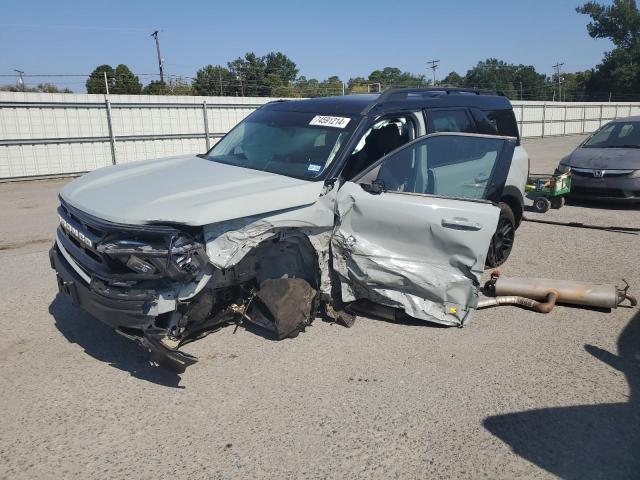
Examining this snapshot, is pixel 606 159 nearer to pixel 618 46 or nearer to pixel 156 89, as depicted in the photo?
pixel 156 89

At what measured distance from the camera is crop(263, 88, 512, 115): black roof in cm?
478

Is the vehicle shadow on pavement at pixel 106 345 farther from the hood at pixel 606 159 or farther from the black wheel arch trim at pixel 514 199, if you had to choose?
the hood at pixel 606 159

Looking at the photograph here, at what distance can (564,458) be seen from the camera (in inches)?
108

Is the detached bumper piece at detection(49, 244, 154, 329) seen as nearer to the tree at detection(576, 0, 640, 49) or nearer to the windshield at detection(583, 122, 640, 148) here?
the windshield at detection(583, 122, 640, 148)

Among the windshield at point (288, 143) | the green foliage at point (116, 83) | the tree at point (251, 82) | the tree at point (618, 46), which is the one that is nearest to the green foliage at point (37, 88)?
the green foliage at point (116, 83)

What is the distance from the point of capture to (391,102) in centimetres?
487

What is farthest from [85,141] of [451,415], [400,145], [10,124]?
[451,415]

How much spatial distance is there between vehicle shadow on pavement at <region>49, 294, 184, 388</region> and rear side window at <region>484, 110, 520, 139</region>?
15.4 feet

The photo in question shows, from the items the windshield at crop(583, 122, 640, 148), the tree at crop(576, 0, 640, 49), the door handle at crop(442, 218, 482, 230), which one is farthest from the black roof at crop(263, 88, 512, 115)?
the tree at crop(576, 0, 640, 49)

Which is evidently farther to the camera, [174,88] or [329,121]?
[174,88]

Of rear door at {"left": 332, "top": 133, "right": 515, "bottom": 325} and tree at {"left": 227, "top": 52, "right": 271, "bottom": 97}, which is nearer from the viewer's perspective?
rear door at {"left": 332, "top": 133, "right": 515, "bottom": 325}

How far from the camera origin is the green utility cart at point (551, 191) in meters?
8.80

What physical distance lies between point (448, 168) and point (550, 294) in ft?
5.02

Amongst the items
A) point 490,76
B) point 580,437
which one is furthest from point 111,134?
point 490,76
